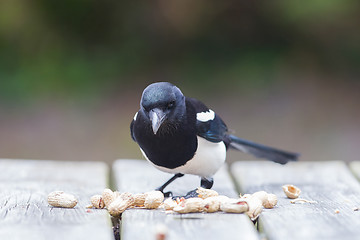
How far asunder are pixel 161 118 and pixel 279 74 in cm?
482

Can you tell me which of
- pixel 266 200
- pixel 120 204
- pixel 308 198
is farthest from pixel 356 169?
pixel 120 204

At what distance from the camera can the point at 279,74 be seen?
7434 mm

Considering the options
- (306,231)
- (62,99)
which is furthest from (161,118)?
(62,99)

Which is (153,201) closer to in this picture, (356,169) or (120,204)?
(120,204)

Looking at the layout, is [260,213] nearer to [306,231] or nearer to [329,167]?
[306,231]

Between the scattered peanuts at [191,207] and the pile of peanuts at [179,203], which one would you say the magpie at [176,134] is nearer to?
the pile of peanuts at [179,203]

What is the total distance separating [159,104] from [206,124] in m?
0.36

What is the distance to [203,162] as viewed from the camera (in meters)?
3.02

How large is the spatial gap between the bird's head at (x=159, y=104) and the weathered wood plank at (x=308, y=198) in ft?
1.65

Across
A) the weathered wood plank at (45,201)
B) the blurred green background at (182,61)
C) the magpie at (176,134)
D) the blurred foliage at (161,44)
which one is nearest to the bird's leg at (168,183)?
the magpie at (176,134)

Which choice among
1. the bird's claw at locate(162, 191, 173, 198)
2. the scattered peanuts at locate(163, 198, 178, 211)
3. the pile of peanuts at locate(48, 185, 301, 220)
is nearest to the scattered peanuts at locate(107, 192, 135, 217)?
the pile of peanuts at locate(48, 185, 301, 220)

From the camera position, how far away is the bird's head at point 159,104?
9.13 ft

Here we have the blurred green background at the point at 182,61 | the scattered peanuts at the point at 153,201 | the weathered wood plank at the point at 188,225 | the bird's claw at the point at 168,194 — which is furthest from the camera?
the blurred green background at the point at 182,61

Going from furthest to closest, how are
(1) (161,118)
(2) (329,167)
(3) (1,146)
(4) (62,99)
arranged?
(4) (62,99) < (3) (1,146) < (2) (329,167) < (1) (161,118)
